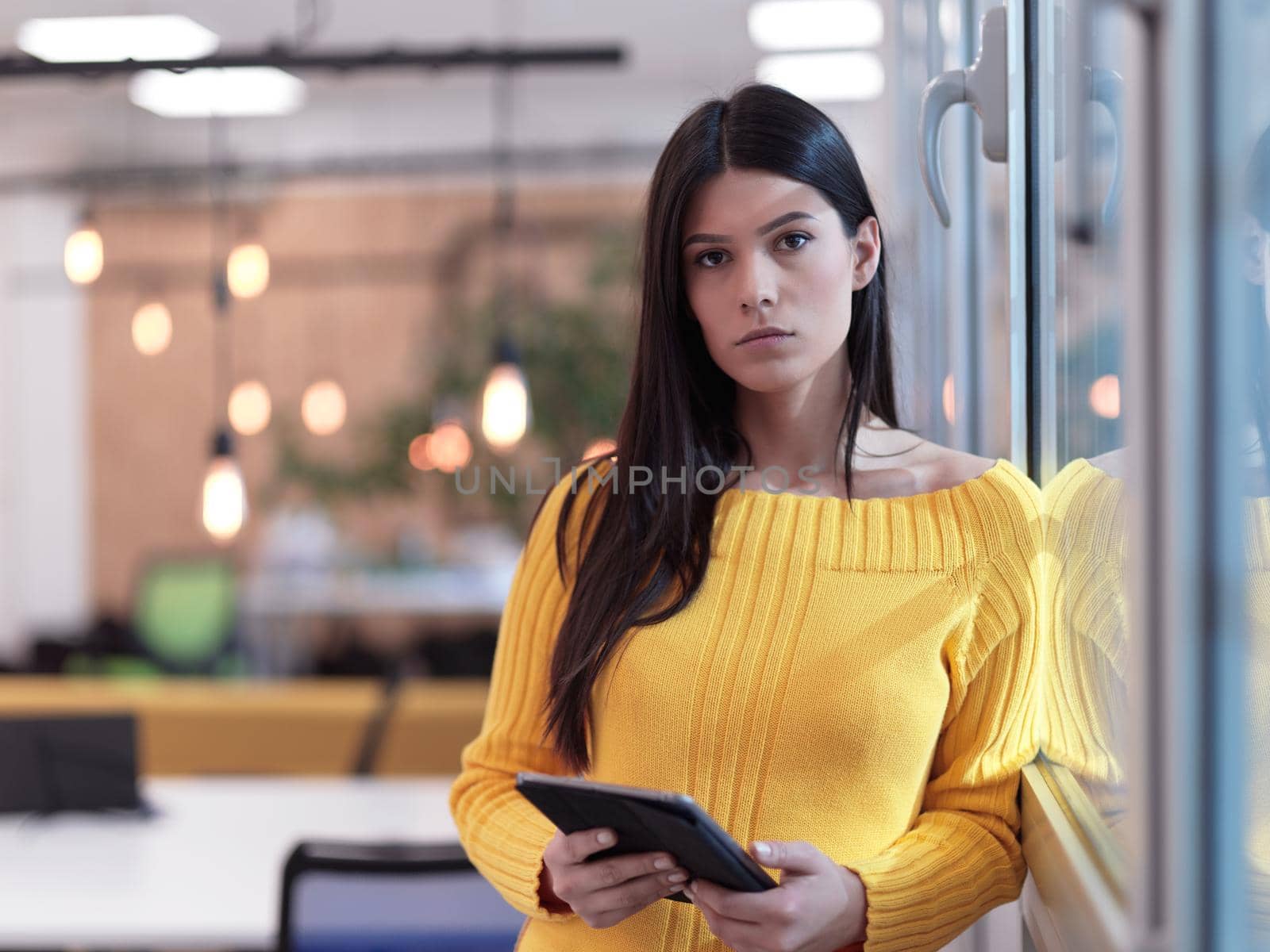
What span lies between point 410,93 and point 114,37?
6.07ft

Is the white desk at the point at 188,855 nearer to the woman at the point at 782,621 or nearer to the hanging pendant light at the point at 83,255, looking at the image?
the woman at the point at 782,621

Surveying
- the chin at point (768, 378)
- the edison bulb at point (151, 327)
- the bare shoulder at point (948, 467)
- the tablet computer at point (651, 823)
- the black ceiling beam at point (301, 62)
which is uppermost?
the black ceiling beam at point (301, 62)

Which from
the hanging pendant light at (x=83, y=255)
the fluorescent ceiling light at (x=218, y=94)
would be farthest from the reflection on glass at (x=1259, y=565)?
the fluorescent ceiling light at (x=218, y=94)

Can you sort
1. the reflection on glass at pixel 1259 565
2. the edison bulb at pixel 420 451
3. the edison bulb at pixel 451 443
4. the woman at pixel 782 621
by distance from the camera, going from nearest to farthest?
1. the reflection on glass at pixel 1259 565
2. the woman at pixel 782 621
3. the edison bulb at pixel 451 443
4. the edison bulb at pixel 420 451

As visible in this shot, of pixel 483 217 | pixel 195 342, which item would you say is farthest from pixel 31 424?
pixel 483 217

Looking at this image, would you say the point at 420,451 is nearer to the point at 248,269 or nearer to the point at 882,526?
the point at 248,269

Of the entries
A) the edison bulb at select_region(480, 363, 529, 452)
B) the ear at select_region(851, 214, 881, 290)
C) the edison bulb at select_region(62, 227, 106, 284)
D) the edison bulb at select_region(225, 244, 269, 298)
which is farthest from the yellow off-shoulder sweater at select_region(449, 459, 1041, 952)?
the edison bulb at select_region(225, 244, 269, 298)

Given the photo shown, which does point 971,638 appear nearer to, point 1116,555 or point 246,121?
point 1116,555

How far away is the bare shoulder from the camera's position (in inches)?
51.6

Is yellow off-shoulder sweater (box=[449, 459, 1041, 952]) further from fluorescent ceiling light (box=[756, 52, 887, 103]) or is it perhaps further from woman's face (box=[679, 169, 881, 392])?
fluorescent ceiling light (box=[756, 52, 887, 103])

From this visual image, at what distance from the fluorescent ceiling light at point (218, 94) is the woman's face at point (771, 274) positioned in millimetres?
5458

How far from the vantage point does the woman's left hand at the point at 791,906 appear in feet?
3.62

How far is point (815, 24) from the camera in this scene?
18.5ft

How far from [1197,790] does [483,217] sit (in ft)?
24.8
